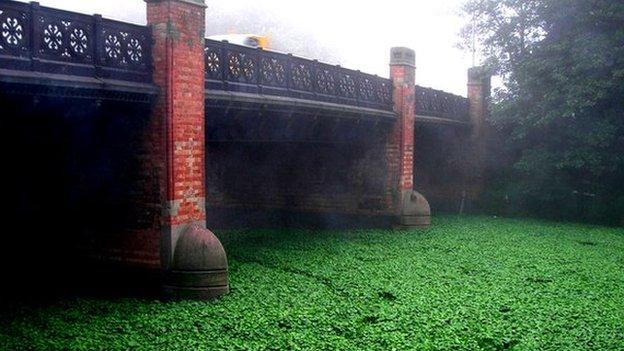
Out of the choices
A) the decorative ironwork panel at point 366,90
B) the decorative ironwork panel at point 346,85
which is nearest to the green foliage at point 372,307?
the decorative ironwork panel at point 346,85

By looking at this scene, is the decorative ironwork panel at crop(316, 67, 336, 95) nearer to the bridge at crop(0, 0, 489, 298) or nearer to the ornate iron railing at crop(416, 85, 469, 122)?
the bridge at crop(0, 0, 489, 298)

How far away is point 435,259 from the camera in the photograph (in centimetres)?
1374

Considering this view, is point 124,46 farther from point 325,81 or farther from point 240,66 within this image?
point 325,81

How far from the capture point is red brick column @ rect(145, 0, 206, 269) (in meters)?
9.59

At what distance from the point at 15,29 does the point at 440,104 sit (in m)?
16.1

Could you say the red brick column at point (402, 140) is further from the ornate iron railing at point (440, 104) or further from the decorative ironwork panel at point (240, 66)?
the decorative ironwork panel at point (240, 66)

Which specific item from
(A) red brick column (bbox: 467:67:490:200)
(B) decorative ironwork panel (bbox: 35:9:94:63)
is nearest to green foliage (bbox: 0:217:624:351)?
(B) decorative ironwork panel (bbox: 35:9:94:63)

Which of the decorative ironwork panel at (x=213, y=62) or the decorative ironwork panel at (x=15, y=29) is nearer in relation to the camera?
the decorative ironwork panel at (x=15, y=29)

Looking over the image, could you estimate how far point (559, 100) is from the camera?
19.4 meters

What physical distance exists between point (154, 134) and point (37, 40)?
249 cm

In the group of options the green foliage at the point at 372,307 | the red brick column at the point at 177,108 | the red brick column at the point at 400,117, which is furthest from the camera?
the red brick column at the point at 400,117

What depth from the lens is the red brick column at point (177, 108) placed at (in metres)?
9.59

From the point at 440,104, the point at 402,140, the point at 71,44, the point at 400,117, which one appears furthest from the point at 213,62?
the point at 440,104

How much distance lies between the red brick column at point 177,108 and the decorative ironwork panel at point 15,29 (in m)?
2.25
